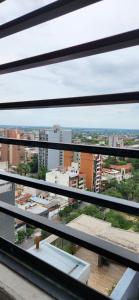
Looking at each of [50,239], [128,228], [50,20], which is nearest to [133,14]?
[50,20]

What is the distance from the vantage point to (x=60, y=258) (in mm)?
918

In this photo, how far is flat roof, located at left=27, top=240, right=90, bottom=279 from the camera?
0.85 m

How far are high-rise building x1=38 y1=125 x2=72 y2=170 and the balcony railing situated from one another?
7 centimetres

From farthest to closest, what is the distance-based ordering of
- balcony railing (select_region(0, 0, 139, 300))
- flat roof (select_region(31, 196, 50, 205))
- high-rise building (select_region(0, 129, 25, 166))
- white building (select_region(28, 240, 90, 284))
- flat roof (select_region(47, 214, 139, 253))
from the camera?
flat roof (select_region(31, 196, 50, 205)) → high-rise building (select_region(0, 129, 25, 166)) → flat roof (select_region(47, 214, 139, 253)) → white building (select_region(28, 240, 90, 284)) → balcony railing (select_region(0, 0, 139, 300))

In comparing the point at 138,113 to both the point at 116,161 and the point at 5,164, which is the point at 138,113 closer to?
the point at 116,161

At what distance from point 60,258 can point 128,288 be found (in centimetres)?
35

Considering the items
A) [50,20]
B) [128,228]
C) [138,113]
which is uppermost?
[50,20]

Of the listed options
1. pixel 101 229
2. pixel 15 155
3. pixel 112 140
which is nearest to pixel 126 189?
pixel 112 140

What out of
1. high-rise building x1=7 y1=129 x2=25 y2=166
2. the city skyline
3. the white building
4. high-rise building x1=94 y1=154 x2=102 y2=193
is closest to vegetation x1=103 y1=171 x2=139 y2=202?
high-rise building x1=94 y1=154 x2=102 y2=193

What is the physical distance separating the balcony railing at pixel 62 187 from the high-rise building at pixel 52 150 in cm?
7

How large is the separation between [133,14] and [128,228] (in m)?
0.70

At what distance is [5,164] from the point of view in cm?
107

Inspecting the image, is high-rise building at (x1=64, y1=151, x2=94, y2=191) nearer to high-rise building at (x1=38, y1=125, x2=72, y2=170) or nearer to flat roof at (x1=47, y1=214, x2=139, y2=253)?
high-rise building at (x1=38, y1=125, x2=72, y2=170)

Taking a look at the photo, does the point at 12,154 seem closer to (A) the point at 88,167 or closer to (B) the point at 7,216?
(B) the point at 7,216
